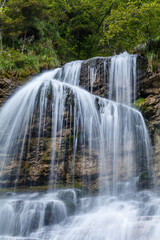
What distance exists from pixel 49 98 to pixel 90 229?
15.7 feet

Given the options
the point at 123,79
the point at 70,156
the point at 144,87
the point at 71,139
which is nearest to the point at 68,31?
the point at 123,79

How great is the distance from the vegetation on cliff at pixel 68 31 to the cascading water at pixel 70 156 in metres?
3.11

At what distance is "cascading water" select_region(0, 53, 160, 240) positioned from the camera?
235 inches

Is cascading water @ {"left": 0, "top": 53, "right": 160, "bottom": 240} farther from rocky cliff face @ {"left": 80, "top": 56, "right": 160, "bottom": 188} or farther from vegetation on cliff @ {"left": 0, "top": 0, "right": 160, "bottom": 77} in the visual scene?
vegetation on cliff @ {"left": 0, "top": 0, "right": 160, "bottom": 77}

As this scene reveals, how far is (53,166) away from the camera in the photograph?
7.48 meters

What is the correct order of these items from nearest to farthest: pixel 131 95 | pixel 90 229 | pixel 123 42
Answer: pixel 90 229 < pixel 131 95 < pixel 123 42

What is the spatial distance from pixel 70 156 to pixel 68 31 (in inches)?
538

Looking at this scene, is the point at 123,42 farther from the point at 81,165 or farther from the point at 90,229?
the point at 90,229

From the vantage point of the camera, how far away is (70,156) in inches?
300

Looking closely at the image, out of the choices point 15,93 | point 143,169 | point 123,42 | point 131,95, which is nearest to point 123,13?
point 123,42

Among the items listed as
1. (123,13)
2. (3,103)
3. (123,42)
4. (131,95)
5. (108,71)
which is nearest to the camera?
(3,103)

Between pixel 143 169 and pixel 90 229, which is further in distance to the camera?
pixel 143 169

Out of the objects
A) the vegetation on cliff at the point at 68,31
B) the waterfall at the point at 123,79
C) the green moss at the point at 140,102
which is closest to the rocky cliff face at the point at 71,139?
the green moss at the point at 140,102

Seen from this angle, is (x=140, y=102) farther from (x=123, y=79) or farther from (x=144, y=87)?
(x=123, y=79)
